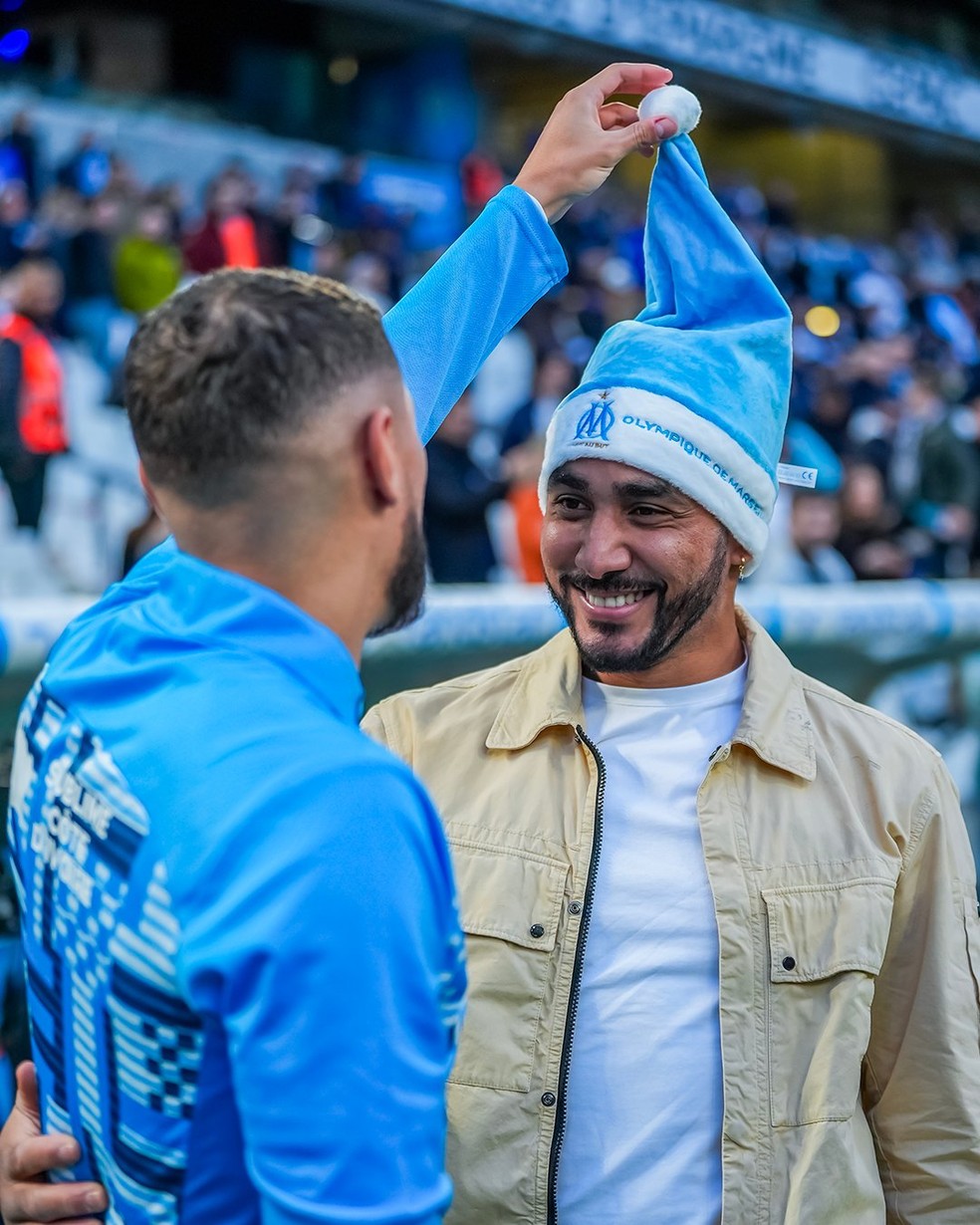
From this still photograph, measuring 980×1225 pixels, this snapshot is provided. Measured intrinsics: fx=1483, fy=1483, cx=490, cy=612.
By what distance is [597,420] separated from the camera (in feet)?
6.82

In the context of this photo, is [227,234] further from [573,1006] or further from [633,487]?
[573,1006]

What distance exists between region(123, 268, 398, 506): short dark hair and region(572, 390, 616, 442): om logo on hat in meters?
0.90

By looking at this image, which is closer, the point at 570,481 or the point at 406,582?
the point at 406,582

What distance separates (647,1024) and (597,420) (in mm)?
817

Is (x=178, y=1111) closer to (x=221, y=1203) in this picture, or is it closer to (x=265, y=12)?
(x=221, y=1203)

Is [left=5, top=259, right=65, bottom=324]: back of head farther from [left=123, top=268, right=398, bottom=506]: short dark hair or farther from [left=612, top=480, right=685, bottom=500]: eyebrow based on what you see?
[left=123, top=268, right=398, bottom=506]: short dark hair

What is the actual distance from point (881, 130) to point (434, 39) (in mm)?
5975

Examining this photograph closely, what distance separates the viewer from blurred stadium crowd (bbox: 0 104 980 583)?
25.3ft

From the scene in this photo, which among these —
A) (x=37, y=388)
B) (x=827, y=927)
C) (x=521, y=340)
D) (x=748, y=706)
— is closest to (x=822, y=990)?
(x=827, y=927)

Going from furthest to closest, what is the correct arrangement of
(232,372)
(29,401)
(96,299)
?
(96,299)
(29,401)
(232,372)

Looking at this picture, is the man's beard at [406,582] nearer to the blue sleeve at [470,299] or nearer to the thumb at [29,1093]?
the thumb at [29,1093]

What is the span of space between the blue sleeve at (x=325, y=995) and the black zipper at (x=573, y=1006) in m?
0.81

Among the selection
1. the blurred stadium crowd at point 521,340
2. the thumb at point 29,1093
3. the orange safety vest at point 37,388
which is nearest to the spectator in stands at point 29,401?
the orange safety vest at point 37,388

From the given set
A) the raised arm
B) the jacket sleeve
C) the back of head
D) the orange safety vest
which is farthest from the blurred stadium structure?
the raised arm
